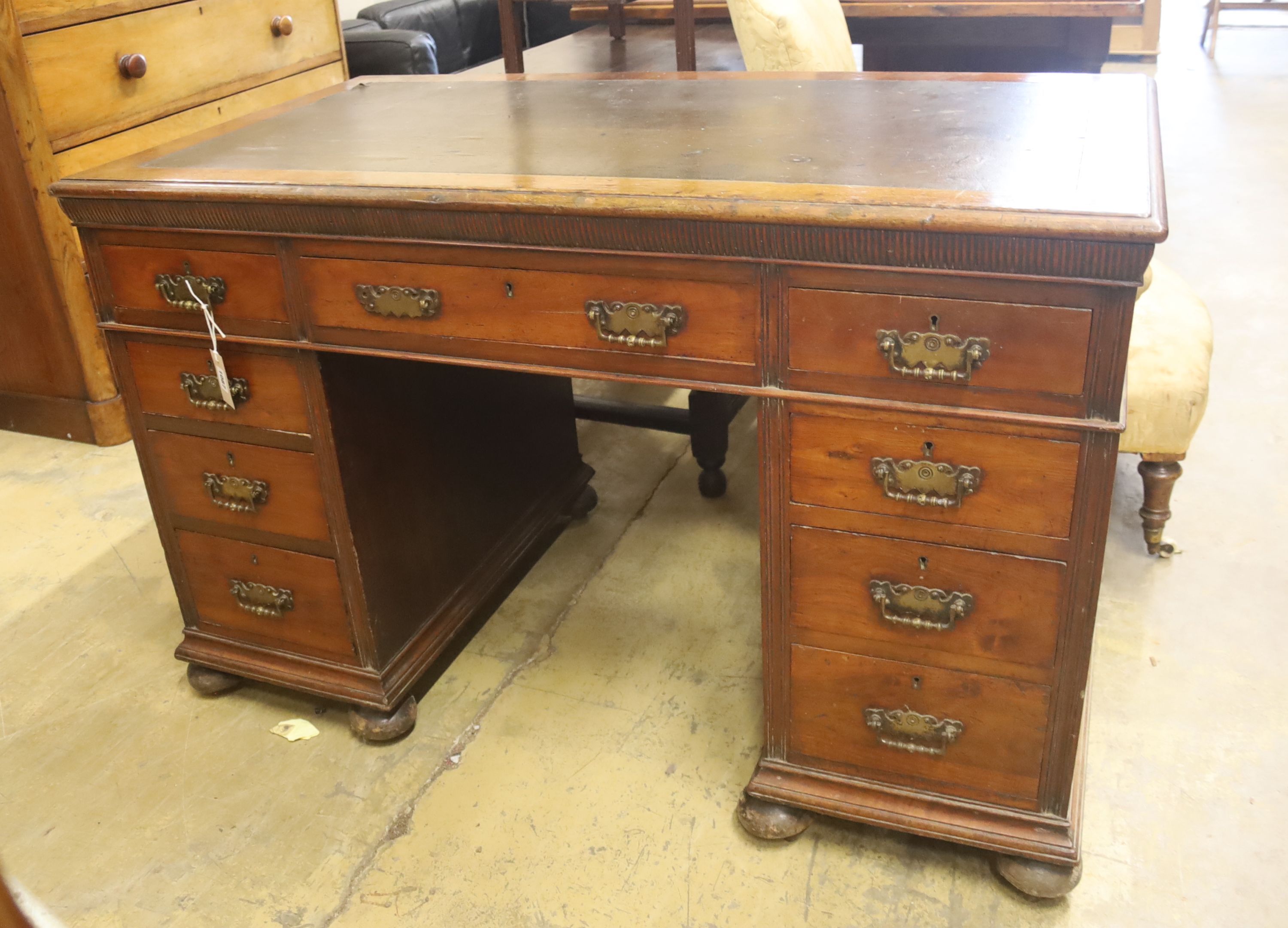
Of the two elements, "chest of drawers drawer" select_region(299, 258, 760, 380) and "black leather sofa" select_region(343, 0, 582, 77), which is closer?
"chest of drawers drawer" select_region(299, 258, 760, 380)

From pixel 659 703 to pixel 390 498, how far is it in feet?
1.84

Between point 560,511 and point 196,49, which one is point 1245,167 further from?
point 196,49

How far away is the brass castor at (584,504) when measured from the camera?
7.73 feet

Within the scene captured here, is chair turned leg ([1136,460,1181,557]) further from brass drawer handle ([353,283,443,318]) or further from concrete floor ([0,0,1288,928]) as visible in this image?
brass drawer handle ([353,283,443,318])

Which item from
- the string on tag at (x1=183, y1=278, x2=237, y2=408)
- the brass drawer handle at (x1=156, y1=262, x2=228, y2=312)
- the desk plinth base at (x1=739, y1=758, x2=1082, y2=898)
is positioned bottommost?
the desk plinth base at (x1=739, y1=758, x2=1082, y2=898)

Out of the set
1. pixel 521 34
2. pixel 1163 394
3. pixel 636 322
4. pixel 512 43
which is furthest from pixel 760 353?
pixel 521 34

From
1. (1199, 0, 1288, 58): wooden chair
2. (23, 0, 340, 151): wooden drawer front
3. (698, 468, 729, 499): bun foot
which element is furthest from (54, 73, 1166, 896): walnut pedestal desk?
(1199, 0, 1288, 58): wooden chair

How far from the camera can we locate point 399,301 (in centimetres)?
143

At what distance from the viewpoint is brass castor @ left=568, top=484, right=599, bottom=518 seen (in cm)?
236

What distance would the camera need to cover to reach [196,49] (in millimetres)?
2881

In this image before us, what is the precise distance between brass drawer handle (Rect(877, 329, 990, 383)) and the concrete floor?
718 mm

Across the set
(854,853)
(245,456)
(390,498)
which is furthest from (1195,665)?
(245,456)

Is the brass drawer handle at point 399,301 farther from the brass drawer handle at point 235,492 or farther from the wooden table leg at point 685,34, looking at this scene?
the wooden table leg at point 685,34

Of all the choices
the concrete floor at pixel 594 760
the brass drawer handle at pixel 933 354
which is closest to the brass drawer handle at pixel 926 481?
the brass drawer handle at pixel 933 354
